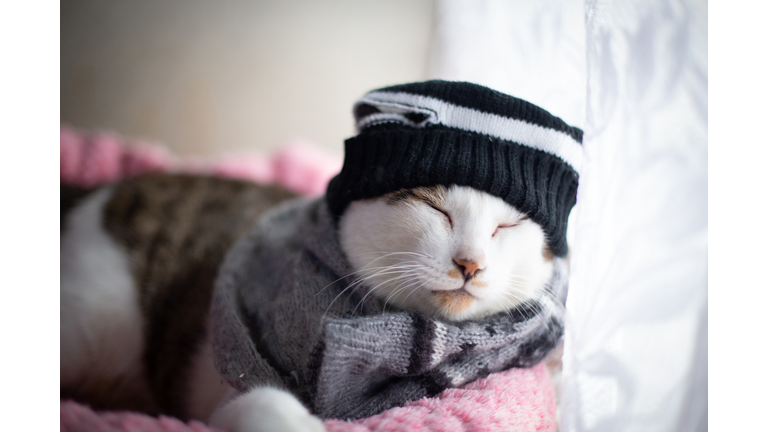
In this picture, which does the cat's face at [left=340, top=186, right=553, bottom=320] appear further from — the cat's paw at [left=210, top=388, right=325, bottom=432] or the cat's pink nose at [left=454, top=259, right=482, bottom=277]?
the cat's paw at [left=210, top=388, right=325, bottom=432]

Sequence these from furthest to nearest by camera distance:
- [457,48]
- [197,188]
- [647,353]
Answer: [197,188], [457,48], [647,353]

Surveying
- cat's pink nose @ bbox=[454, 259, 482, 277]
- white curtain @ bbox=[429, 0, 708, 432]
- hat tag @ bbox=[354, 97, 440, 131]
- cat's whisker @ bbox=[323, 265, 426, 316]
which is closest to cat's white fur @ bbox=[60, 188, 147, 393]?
cat's whisker @ bbox=[323, 265, 426, 316]

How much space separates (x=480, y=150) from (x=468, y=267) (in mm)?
173

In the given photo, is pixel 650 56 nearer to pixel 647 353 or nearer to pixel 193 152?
pixel 647 353

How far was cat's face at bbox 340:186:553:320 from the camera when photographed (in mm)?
613

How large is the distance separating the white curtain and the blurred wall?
475 mm

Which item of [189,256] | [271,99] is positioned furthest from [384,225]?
[271,99]

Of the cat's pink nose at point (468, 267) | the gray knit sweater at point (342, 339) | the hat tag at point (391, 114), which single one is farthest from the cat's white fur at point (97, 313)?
the cat's pink nose at point (468, 267)

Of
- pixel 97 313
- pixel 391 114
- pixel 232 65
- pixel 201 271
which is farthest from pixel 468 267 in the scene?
pixel 232 65

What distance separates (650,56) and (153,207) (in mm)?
1106

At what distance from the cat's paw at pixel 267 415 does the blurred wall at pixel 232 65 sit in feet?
2.41

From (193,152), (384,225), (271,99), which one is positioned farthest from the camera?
(193,152)

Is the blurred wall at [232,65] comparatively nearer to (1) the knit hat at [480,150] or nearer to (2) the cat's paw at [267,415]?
(1) the knit hat at [480,150]

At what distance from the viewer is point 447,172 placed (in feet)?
2.05
